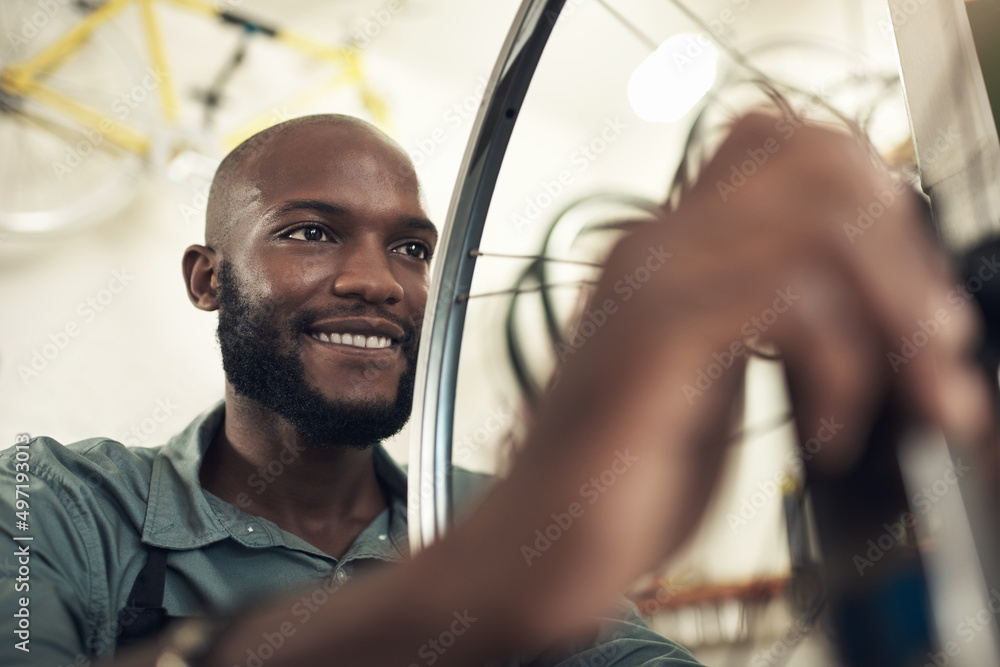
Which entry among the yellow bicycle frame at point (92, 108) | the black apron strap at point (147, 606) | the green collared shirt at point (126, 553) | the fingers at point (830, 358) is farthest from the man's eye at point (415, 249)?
the yellow bicycle frame at point (92, 108)

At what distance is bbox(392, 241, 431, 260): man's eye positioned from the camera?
3.83ft

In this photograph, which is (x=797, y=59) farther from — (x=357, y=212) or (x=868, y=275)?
(x=868, y=275)

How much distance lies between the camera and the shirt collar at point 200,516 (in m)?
0.91

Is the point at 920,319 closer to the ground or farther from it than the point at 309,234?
closer to the ground

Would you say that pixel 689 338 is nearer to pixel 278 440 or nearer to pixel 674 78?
pixel 278 440

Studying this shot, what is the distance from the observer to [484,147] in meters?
0.87

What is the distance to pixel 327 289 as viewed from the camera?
3.50 ft

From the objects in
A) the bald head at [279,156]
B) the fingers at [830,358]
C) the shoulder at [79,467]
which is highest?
the bald head at [279,156]

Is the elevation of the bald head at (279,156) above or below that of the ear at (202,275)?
above

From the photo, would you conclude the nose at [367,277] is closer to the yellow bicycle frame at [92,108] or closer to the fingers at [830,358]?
the fingers at [830,358]

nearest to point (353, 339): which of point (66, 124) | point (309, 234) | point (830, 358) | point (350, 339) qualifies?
point (350, 339)

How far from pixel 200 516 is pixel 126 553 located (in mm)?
93

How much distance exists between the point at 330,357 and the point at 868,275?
78 centimetres

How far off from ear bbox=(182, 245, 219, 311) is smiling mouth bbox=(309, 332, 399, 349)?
0.25 metres
